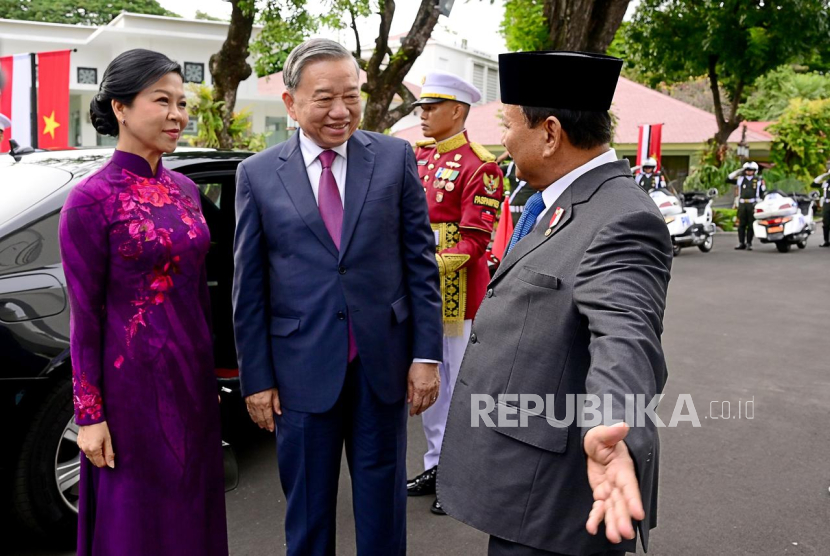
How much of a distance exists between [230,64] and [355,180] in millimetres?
10409

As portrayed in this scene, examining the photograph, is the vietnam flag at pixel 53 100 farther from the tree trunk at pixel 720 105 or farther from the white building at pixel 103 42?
the white building at pixel 103 42

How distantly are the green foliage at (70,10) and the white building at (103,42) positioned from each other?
14525mm

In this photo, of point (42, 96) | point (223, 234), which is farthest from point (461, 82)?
point (42, 96)

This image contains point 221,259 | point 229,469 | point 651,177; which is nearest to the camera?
point 229,469

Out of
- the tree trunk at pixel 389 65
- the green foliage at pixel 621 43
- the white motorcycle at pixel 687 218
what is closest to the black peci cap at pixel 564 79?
the tree trunk at pixel 389 65

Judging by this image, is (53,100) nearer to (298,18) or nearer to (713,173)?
(298,18)

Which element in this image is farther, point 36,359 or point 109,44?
point 109,44

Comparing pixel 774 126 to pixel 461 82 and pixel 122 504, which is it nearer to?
pixel 461 82

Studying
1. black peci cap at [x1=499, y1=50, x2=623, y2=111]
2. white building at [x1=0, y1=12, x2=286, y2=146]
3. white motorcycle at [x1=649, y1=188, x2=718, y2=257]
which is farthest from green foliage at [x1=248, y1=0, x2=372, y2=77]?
white building at [x1=0, y1=12, x2=286, y2=146]

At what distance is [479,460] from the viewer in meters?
1.96

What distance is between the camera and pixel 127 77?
7.99 feet

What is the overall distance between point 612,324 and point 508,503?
1.84 feet

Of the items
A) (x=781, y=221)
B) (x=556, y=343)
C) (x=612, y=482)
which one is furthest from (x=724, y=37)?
(x=612, y=482)

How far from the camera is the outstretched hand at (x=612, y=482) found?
1.35m
